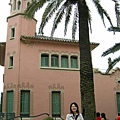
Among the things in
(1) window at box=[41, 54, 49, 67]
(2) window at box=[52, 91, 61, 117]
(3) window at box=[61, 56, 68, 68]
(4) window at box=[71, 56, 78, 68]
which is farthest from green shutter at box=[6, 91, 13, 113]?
(4) window at box=[71, 56, 78, 68]

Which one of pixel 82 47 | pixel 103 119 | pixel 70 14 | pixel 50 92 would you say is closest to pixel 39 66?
pixel 50 92

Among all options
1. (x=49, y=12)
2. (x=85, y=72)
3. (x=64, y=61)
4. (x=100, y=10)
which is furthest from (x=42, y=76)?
(x=85, y=72)

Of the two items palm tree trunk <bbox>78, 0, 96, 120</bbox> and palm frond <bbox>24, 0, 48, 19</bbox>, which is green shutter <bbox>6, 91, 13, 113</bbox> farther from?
palm tree trunk <bbox>78, 0, 96, 120</bbox>

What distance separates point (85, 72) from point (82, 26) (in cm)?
260

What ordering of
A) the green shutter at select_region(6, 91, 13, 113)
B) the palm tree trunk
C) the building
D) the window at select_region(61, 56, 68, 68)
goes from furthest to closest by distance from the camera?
the window at select_region(61, 56, 68, 68) → the building → the green shutter at select_region(6, 91, 13, 113) → the palm tree trunk

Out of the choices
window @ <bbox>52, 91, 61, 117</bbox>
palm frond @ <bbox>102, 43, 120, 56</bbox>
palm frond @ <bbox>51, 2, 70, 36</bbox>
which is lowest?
window @ <bbox>52, 91, 61, 117</bbox>

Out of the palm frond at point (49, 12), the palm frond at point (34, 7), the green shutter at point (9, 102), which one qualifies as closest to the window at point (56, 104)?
the green shutter at point (9, 102)

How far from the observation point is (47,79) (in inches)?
945

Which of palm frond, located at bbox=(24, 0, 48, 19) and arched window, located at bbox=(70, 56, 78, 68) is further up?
palm frond, located at bbox=(24, 0, 48, 19)

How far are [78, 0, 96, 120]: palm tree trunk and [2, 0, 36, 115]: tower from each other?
1052cm

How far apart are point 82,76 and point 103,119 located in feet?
9.39

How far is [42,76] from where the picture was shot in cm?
2389

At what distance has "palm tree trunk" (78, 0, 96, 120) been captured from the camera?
12789 mm

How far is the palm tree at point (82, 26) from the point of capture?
42.2ft
